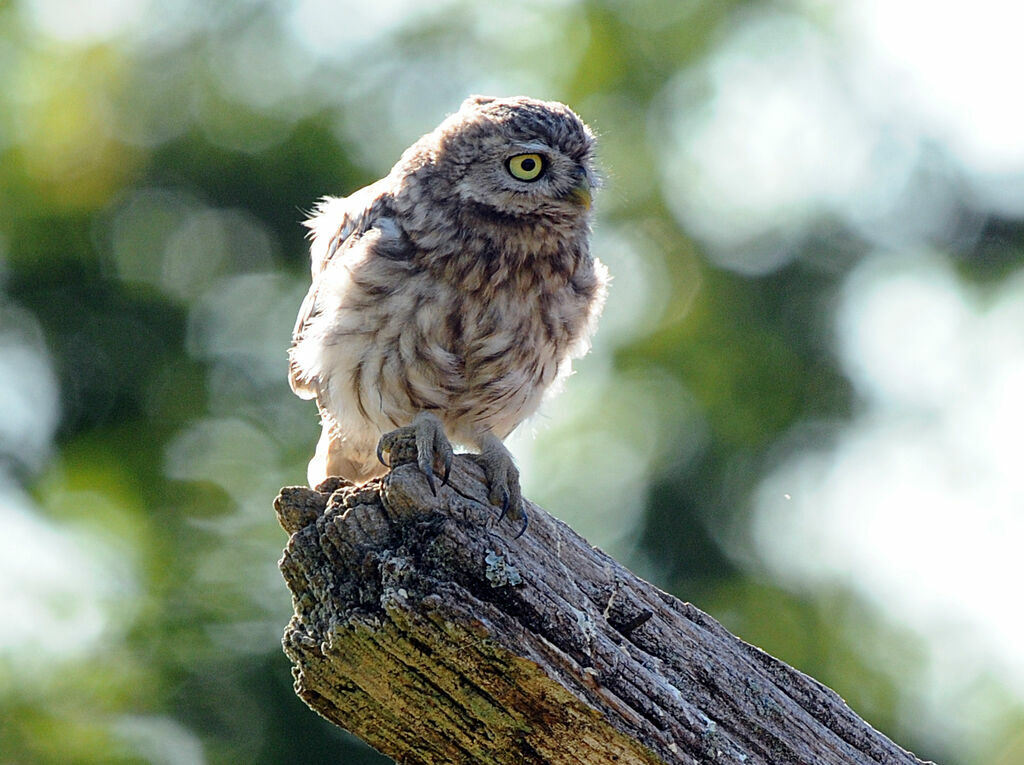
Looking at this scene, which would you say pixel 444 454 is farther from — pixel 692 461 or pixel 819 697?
pixel 692 461

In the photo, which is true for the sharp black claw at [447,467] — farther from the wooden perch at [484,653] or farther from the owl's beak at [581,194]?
the owl's beak at [581,194]

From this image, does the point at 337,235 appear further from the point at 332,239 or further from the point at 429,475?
the point at 429,475

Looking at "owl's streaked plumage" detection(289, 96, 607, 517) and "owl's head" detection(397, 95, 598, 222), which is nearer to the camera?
"owl's streaked plumage" detection(289, 96, 607, 517)

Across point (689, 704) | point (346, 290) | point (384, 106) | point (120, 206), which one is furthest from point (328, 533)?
point (384, 106)

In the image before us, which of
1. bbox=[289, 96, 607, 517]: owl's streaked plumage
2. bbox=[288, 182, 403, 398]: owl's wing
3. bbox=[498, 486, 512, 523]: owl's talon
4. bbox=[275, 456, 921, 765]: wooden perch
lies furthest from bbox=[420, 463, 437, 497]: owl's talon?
bbox=[288, 182, 403, 398]: owl's wing

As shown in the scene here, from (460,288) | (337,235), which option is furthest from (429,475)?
(337,235)

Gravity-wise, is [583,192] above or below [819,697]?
above

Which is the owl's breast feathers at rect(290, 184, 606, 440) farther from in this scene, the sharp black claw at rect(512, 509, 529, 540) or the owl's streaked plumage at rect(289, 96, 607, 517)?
the sharp black claw at rect(512, 509, 529, 540)
